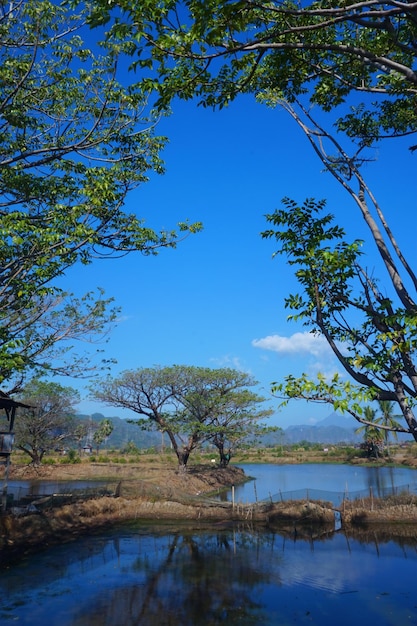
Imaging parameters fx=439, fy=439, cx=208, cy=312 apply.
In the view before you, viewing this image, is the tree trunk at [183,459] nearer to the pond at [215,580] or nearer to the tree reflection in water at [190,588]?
the pond at [215,580]

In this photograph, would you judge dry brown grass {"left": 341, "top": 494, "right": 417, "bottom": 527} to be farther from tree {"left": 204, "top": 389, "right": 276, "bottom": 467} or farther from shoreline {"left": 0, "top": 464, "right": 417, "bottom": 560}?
tree {"left": 204, "top": 389, "right": 276, "bottom": 467}

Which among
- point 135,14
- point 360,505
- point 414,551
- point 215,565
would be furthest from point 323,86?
point 360,505

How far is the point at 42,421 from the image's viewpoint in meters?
41.8

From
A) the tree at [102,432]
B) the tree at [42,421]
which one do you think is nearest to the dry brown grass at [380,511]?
the tree at [42,421]

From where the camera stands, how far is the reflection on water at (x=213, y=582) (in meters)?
9.87

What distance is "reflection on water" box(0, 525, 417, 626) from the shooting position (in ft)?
32.4

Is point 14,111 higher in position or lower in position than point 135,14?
higher

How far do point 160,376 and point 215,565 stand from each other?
2151 centimetres

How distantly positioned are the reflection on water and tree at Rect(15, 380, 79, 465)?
26.6 m

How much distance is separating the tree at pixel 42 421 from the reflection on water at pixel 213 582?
2655 cm

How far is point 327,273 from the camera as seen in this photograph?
6.60 meters

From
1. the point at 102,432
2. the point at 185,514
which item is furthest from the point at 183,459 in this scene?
the point at 102,432

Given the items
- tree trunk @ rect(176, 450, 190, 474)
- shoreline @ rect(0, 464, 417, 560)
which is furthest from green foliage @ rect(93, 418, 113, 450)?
shoreline @ rect(0, 464, 417, 560)

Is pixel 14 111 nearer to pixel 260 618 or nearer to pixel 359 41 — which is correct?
pixel 359 41
